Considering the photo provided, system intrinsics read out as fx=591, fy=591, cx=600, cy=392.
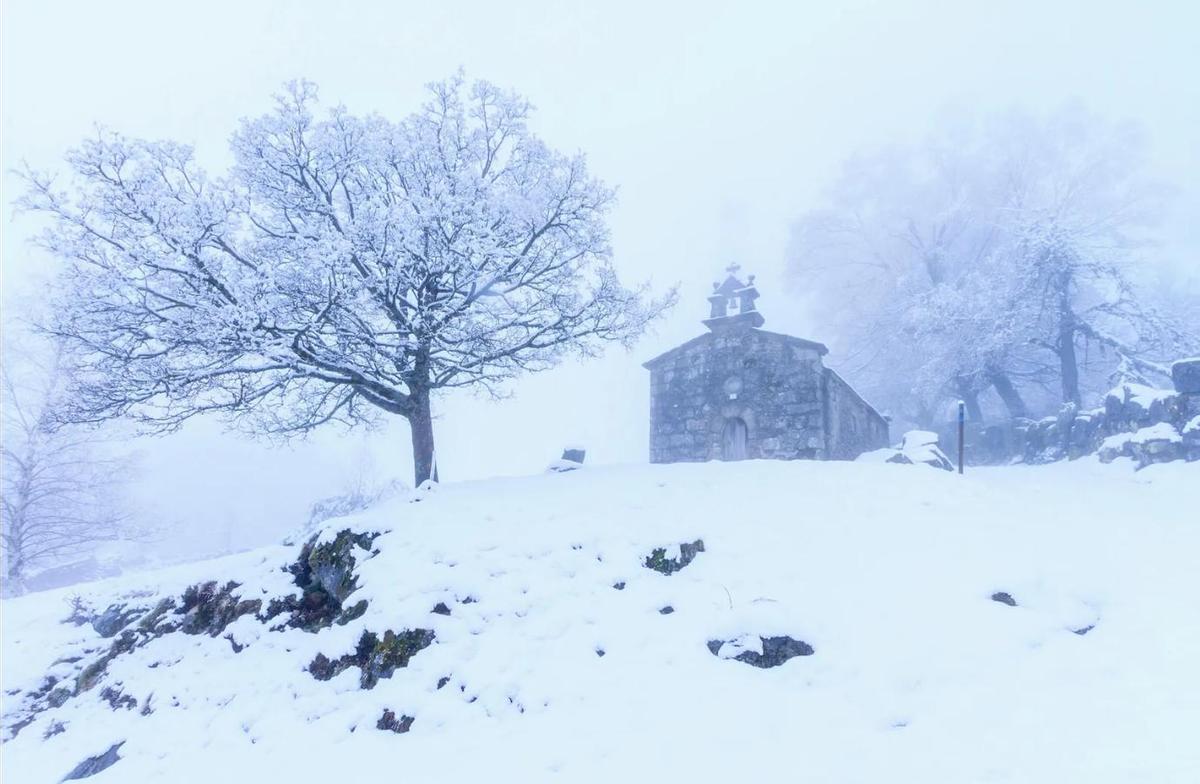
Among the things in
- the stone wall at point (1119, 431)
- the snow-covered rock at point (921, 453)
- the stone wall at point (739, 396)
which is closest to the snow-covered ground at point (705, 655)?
the snow-covered rock at point (921, 453)

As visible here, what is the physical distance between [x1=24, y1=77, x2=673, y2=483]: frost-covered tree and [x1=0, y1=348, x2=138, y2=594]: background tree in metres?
10.2

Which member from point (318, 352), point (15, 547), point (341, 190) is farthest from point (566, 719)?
point (15, 547)

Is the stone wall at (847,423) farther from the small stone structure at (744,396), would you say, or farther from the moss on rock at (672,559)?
the moss on rock at (672,559)

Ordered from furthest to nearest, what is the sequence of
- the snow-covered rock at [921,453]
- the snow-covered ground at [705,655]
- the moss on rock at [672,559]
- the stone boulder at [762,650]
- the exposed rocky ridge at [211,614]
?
the snow-covered rock at [921,453] < the exposed rocky ridge at [211,614] < the moss on rock at [672,559] < the stone boulder at [762,650] < the snow-covered ground at [705,655]

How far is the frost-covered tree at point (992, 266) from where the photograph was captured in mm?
21531

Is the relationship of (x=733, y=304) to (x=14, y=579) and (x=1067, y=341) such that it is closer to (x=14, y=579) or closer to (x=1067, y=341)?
(x=1067, y=341)

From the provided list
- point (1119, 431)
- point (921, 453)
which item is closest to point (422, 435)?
point (921, 453)

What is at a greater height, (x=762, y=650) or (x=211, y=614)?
(x=762, y=650)

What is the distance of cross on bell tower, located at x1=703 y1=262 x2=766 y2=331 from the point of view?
1781 centimetres

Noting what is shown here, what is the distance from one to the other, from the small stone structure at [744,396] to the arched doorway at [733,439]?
0.09 feet

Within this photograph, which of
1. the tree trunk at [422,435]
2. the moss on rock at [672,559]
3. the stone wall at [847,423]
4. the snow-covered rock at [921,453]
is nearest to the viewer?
the moss on rock at [672,559]

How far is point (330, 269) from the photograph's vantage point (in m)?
7.82

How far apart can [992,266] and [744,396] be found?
14.7 metres

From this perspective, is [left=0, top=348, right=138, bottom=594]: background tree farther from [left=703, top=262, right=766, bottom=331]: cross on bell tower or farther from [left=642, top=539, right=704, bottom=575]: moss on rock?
[left=703, top=262, right=766, bottom=331]: cross on bell tower
